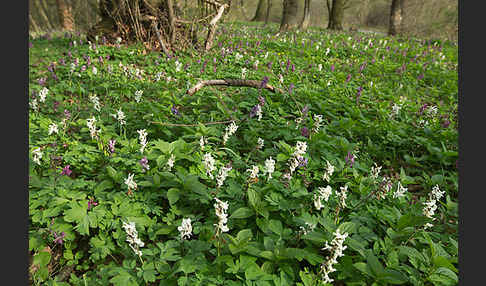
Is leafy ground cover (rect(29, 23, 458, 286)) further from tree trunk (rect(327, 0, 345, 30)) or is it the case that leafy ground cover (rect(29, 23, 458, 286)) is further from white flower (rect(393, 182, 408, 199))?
tree trunk (rect(327, 0, 345, 30))

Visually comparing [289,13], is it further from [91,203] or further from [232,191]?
[91,203]

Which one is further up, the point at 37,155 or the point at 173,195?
the point at 37,155

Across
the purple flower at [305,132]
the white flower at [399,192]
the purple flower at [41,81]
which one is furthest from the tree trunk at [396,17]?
the purple flower at [41,81]

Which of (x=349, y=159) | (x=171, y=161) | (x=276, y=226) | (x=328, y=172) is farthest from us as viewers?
(x=349, y=159)

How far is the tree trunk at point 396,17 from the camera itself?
14.9m

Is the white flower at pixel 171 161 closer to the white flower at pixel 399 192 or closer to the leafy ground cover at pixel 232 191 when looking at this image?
the leafy ground cover at pixel 232 191

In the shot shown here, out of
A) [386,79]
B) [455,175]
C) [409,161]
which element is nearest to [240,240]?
[409,161]

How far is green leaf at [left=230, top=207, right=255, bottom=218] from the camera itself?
223cm

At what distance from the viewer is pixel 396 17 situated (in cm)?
1516

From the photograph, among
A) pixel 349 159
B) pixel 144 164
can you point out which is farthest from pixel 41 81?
pixel 349 159

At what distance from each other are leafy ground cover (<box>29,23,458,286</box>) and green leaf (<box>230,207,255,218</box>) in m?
0.01

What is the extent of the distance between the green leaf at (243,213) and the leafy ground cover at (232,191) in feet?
0.04

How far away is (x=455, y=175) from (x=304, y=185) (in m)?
2.17

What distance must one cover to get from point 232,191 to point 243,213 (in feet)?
1.04
